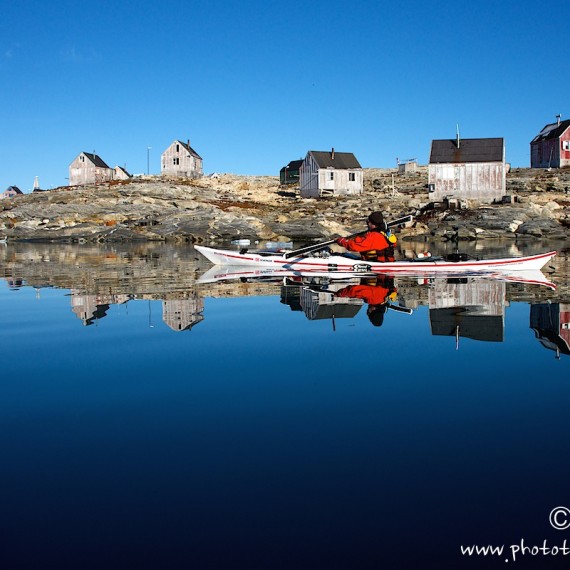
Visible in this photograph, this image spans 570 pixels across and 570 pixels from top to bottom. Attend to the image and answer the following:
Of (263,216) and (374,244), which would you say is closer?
(374,244)

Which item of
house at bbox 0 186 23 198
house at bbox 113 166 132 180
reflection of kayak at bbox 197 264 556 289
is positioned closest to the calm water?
reflection of kayak at bbox 197 264 556 289

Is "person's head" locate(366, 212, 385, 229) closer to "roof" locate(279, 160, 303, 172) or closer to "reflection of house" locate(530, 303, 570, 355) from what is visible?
"reflection of house" locate(530, 303, 570, 355)

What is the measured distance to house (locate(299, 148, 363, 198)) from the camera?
6762 cm

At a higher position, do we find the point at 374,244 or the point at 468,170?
the point at 468,170

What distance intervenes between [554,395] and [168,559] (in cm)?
454

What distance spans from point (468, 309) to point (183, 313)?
5.49 meters

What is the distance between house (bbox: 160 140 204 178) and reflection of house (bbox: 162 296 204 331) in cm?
8009

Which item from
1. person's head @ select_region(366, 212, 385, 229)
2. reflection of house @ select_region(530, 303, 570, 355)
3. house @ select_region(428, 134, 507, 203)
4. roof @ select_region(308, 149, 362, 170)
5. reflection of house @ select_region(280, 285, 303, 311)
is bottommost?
reflection of house @ select_region(530, 303, 570, 355)

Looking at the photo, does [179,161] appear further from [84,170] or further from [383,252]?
[383,252]

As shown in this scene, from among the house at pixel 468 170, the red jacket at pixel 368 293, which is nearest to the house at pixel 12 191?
the house at pixel 468 170

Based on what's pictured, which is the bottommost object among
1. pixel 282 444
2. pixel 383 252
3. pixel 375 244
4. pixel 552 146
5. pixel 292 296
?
pixel 282 444

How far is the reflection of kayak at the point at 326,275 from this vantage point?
1920cm

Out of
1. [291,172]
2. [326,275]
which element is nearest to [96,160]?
[291,172]

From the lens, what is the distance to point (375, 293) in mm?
16094
